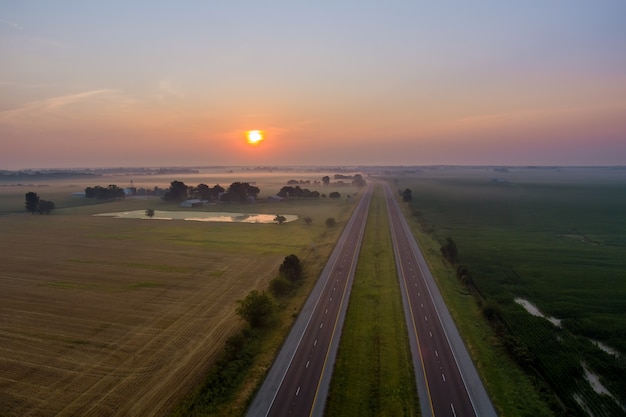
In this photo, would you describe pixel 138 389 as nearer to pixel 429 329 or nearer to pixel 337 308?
pixel 337 308

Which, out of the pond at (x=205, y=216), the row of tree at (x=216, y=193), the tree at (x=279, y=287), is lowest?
the tree at (x=279, y=287)

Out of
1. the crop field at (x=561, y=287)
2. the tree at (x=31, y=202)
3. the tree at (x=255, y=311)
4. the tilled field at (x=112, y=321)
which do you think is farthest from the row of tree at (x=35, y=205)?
the crop field at (x=561, y=287)

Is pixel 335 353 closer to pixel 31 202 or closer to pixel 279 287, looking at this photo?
pixel 279 287

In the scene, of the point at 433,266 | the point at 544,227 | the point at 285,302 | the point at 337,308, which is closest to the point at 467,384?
the point at 337,308

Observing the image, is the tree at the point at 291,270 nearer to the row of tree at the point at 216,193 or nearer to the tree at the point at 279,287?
the tree at the point at 279,287

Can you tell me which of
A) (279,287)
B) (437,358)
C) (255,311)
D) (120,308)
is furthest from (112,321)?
(437,358)

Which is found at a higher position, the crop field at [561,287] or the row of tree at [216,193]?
the row of tree at [216,193]
